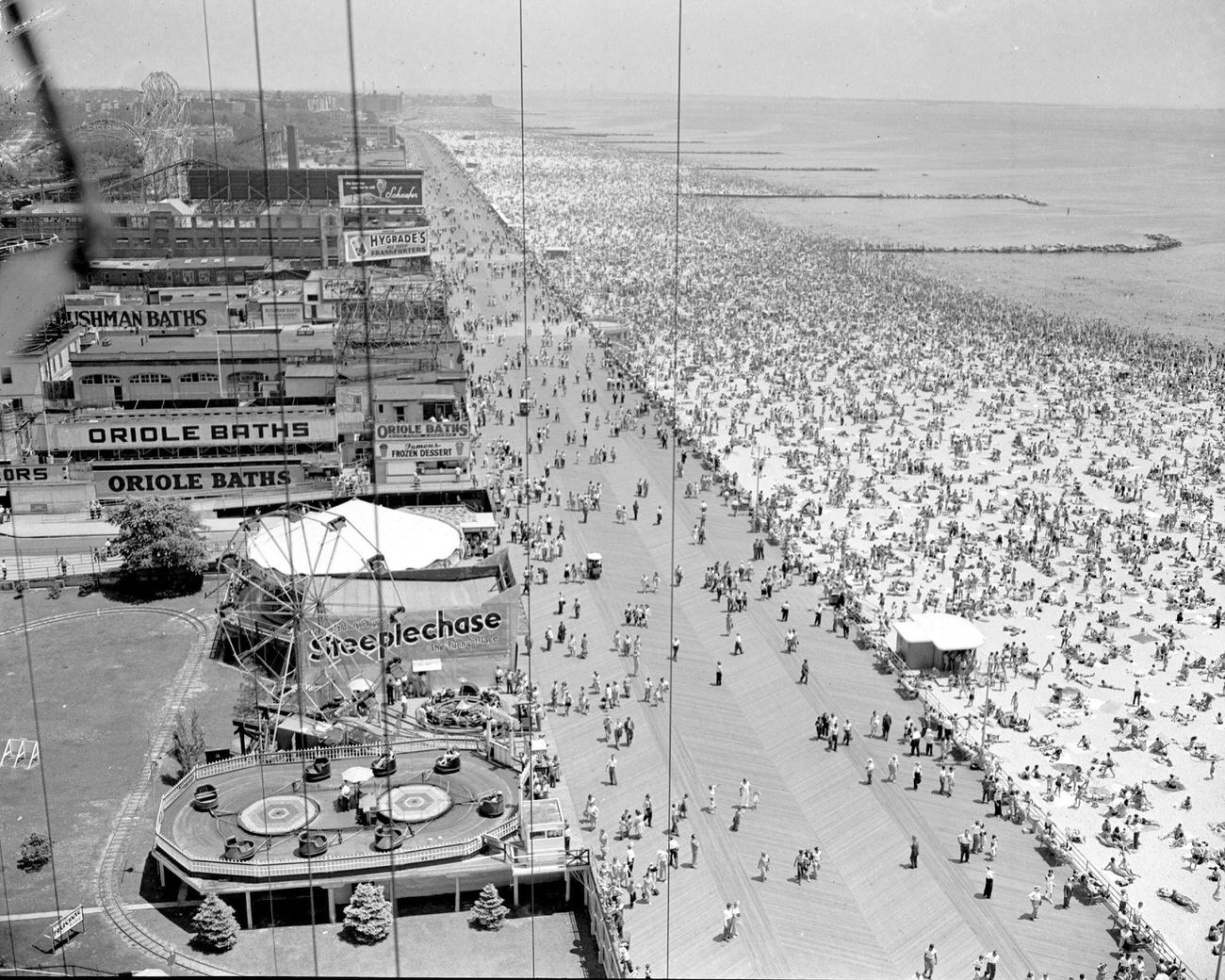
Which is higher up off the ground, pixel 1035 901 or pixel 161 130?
pixel 161 130

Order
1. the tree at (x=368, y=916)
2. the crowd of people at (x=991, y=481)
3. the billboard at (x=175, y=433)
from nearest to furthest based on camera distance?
the tree at (x=368, y=916)
the crowd of people at (x=991, y=481)
the billboard at (x=175, y=433)

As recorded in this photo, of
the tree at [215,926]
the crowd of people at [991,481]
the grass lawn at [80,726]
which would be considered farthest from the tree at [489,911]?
the crowd of people at [991,481]

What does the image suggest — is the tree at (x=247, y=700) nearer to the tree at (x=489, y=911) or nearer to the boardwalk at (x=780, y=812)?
the boardwalk at (x=780, y=812)

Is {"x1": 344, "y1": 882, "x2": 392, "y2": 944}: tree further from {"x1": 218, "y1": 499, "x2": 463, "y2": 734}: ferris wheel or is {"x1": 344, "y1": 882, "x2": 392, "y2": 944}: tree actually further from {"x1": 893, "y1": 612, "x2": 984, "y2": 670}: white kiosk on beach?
{"x1": 893, "y1": 612, "x2": 984, "y2": 670}: white kiosk on beach

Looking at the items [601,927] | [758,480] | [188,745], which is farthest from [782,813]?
[758,480]

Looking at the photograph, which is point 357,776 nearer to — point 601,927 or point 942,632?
point 601,927

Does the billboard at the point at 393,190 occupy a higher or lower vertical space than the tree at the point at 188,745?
higher
